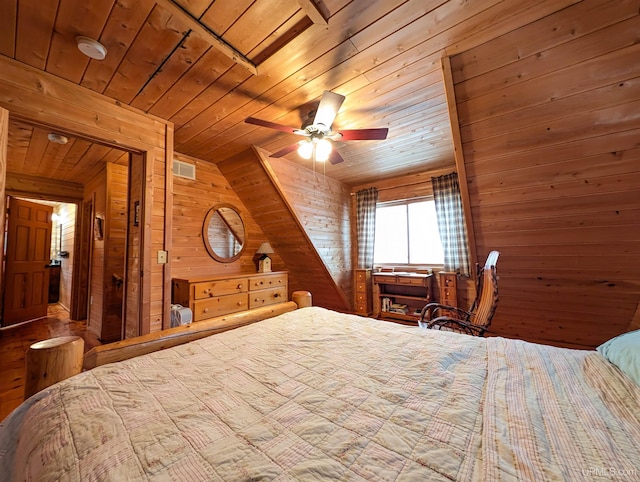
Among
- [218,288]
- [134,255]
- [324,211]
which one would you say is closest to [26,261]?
[134,255]

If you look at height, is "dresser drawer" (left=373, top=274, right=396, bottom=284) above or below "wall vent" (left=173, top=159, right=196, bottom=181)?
below

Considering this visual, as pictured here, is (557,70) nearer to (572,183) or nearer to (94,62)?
(572,183)

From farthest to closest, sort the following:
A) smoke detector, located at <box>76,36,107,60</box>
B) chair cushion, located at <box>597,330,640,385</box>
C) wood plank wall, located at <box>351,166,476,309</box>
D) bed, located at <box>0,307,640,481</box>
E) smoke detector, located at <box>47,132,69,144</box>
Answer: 1. wood plank wall, located at <box>351,166,476,309</box>
2. smoke detector, located at <box>47,132,69,144</box>
3. smoke detector, located at <box>76,36,107,60</box>
4. chair cushion, located at <box>597,330,640,385</box>
5. bed, located at <box>0,307,640,481</box>

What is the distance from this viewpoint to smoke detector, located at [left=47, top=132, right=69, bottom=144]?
249 centimetres

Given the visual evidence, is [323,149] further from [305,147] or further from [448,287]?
[448,287]

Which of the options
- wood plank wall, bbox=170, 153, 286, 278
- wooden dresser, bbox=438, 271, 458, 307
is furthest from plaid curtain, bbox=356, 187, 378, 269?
wood plank wall, bbox=170, 153, 286, 278

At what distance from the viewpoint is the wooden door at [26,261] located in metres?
3.86

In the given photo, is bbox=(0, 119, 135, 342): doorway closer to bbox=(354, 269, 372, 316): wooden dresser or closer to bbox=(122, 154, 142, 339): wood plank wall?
bbox=(122, 154, 142, 339): wood plank wall

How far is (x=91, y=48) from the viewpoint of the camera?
1.47 metres

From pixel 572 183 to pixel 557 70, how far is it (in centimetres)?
85

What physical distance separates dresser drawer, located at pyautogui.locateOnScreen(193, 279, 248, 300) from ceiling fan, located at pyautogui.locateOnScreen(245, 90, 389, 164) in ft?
5.53

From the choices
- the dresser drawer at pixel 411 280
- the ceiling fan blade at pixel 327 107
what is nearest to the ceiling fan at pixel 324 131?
the ceiling fan blade at pixel 327 107

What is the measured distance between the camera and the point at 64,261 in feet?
17.7

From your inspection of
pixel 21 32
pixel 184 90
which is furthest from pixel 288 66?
pixel 21 32
